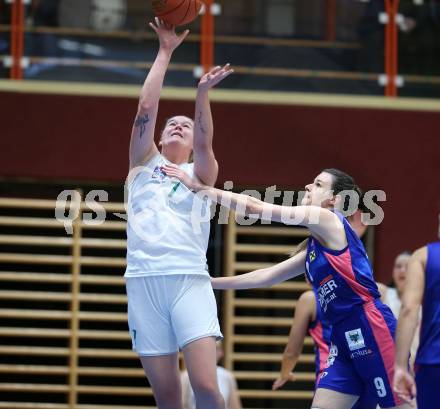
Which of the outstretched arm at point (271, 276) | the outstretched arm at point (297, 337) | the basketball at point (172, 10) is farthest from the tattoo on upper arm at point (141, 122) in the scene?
the outstretched arm at point (297, 337)

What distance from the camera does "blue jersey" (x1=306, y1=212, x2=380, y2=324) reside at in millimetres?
5672

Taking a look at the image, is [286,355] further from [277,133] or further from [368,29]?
[368,29]

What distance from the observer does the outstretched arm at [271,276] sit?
6.09m

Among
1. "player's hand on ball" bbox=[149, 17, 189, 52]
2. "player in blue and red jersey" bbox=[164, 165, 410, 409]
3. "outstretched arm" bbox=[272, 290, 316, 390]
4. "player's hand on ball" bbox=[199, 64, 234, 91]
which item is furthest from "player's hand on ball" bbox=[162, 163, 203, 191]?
"outstretched arm" bbox=[272, 290, 316, 390]

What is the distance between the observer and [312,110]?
10227mm

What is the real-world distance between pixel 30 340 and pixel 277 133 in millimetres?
3288

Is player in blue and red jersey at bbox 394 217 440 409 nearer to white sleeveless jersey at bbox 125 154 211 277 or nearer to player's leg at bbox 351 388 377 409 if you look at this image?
player's leg at bbox 351 388 377 409

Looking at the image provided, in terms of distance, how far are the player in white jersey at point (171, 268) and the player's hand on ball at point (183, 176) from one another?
23 centimetres

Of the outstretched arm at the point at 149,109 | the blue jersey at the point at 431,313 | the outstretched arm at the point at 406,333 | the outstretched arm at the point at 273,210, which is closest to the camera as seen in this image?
the outstretched arm at the point at 406,333

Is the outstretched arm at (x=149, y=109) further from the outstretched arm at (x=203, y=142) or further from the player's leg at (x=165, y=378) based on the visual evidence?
the player's leg at (x=165, y=378)

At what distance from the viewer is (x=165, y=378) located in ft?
18.9

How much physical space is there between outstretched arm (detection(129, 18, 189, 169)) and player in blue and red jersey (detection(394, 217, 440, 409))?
5.27ft

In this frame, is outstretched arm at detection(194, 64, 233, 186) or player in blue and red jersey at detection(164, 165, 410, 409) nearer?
player in blue and red jersey at detection(164, 165, 410, 409)

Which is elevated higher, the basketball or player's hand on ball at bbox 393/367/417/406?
the basketball
